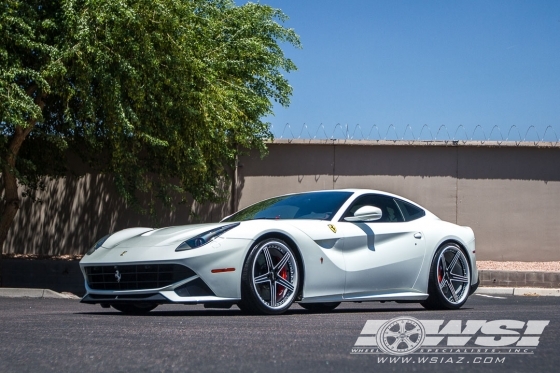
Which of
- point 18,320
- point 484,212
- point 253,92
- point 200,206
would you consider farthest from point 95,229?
point 18,320

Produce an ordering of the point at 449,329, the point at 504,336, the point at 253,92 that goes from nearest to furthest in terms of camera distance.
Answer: the point at 504,336 < the point at 449,329 < the point at 253,92

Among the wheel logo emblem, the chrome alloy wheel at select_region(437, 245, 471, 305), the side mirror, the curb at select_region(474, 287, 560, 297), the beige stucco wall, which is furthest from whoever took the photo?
the beige stucco wall

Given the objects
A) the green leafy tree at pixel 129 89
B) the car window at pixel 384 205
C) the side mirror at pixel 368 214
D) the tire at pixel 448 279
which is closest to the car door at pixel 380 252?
the car window at pixel 384 205

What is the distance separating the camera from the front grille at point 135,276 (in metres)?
7.40

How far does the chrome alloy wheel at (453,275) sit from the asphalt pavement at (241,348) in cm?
250

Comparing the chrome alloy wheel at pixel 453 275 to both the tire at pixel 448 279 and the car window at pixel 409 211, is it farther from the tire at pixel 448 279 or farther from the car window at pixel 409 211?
the car window at pixel 409 211

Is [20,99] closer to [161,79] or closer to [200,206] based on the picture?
[161,79]

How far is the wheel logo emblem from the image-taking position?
15.9 ft

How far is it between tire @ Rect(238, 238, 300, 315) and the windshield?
809 mm

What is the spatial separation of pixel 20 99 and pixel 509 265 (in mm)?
10625

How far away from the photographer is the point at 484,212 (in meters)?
19.1

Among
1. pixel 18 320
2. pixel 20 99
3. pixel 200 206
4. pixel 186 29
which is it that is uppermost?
pixel 186 29

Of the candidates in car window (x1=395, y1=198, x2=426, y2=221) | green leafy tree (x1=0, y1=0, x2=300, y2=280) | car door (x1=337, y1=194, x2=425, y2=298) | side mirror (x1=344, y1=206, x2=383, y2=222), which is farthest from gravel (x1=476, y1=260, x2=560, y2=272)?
side mirror (x1=344, y1=206, x2=383, y2=222)

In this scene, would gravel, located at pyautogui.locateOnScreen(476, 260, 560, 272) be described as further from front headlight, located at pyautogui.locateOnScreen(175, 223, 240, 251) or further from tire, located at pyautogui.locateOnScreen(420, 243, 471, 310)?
front headlight, located at pyautogui.locateOnScreen(175, 223, 240, 251)
